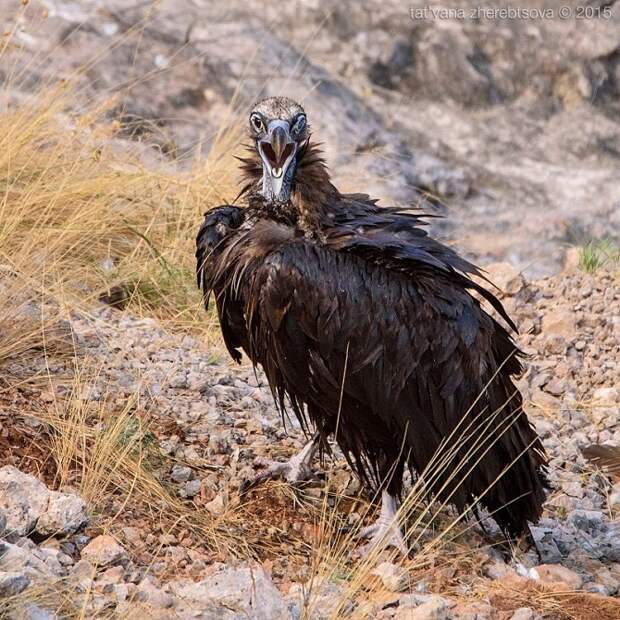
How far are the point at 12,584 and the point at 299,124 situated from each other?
7.35 ft

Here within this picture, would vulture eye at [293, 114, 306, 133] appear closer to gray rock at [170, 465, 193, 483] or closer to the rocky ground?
the rocky ground

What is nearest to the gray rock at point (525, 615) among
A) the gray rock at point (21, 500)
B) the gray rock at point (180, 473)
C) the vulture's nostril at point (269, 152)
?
the gray rock at point (180, 473)

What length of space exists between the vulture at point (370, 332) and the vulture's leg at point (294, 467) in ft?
0.84

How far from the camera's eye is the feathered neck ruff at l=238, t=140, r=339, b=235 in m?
4.81

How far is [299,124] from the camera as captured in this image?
195 inches

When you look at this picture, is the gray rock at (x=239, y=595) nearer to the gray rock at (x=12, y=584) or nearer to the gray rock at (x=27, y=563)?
the gray rock at (x=27, y=563)

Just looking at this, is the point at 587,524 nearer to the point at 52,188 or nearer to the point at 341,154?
the point at 52,188

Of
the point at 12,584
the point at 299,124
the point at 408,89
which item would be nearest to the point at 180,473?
the point at 299,124

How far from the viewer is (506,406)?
4930mm

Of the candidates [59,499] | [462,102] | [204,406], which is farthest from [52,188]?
[462,102]

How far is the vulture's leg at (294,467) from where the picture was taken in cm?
518

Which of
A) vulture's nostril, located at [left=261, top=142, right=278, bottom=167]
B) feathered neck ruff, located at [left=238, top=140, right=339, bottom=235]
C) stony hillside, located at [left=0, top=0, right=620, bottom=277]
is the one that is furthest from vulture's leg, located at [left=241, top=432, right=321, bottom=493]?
stony hillside, located at [left=0, top=0, right=620, bottom=277]

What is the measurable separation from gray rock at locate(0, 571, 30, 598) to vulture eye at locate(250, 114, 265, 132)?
2.13 meters

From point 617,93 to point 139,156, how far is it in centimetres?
547
